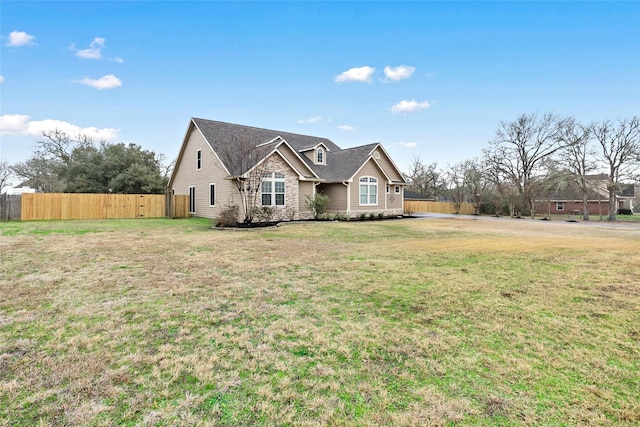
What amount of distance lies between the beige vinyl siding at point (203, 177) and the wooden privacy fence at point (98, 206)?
1.65 meters

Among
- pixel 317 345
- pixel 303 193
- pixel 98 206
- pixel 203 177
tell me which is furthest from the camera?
pixel 303 193

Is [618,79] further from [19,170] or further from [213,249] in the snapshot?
[19,170]

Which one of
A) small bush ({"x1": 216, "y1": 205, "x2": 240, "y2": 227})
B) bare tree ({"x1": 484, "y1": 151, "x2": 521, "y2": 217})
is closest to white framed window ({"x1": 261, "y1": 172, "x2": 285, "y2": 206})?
small bush ({"x1": 216, "y1": 205, "x2": 240, "y2": 227})

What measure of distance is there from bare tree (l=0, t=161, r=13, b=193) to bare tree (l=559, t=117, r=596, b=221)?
56896 millimetres

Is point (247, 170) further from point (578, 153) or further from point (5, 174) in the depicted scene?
point (5, 174)

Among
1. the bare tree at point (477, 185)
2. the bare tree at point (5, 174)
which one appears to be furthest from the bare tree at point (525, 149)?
the bare tree at point (5, 174)

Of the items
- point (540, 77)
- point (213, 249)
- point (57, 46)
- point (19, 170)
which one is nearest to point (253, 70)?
point (57, 46)

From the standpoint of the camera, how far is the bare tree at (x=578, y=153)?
2706 cm

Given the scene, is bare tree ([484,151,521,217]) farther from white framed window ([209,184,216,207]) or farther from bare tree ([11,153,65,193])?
bare tree ([11,153,65,193])

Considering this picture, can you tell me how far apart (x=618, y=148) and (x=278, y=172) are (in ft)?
97.1

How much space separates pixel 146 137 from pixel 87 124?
266 inches

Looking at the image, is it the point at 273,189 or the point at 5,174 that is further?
the point at 5,174

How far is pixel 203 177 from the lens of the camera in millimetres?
19469

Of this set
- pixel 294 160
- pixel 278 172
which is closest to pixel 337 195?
pixel 294 160
